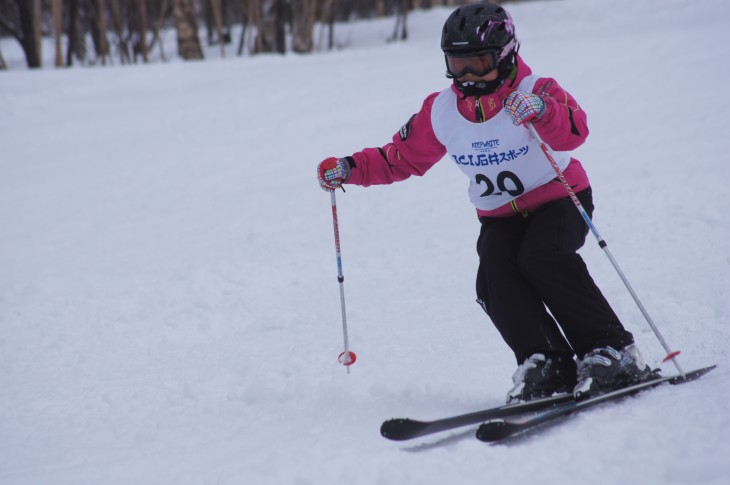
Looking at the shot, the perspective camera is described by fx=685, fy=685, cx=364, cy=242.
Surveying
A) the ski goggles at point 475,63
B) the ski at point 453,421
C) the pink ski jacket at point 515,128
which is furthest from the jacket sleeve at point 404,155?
Answer: the ski at point 453,421

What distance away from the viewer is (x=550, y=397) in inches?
109

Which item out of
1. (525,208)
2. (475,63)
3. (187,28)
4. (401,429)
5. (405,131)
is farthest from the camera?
(187,28)

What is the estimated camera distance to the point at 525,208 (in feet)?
10.3

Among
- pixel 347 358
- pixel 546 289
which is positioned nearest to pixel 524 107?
pixel 546 289

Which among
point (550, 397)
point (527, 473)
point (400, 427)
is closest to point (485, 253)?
point (550, 397)

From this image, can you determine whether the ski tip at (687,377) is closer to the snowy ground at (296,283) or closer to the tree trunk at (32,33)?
the snowy ground at (296,283)

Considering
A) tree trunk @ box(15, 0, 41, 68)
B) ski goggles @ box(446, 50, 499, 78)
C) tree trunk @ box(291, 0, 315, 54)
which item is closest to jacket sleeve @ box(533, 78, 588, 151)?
ski goggles @ box(446, 50, 499, 78)

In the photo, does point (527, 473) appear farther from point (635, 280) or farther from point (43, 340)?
point (43, 340)

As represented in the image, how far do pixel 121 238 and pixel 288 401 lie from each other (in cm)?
411

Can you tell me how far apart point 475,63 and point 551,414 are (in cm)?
150

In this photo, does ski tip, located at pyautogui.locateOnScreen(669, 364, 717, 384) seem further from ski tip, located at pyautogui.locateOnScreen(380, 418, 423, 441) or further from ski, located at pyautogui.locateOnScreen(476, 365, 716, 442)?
ski tip, located at pyautogui.locateOnScreen(380, 418, 423, 441)

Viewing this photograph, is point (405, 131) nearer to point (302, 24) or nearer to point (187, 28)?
point (187, 28)

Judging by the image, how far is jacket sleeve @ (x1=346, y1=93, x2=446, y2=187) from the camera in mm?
3311

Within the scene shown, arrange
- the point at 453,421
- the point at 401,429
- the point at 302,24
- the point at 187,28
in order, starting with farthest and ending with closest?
the point at 302,24 → the point at 187,28 → the point at 453,421 → the point at 401,429
